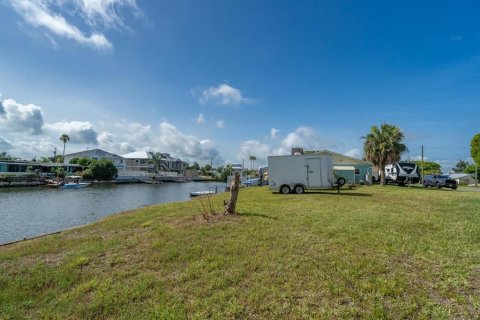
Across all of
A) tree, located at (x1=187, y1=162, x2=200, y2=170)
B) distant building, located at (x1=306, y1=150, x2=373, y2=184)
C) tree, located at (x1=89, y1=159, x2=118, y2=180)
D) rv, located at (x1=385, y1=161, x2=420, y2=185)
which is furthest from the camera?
tree, located at (x1=187, y1=162, x2=200, y2=170)

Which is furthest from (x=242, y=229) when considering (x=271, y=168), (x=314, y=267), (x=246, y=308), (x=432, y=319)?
(x=271, y=168)

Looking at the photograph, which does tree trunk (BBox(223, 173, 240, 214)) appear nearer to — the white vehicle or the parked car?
the white vehicle

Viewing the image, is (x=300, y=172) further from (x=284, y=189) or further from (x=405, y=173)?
(x=405, y=173)

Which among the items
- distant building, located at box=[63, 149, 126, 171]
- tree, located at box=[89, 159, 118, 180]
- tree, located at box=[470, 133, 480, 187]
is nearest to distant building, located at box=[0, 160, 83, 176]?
tree, located at box=[89, 159, 118, 180]

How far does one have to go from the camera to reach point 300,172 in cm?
1869

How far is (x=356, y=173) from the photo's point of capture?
36000 mm

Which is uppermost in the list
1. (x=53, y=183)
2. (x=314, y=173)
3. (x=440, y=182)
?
(x=314, y=173)

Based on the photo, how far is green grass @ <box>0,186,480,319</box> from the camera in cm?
366

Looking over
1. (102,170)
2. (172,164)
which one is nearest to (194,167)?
(172,164)

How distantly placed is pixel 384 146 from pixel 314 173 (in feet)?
55.6

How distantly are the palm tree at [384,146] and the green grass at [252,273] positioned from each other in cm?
2522

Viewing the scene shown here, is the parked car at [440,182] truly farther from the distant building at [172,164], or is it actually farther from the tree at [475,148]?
the distant building at [172,164]

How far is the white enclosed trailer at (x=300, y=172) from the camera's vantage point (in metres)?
18.5

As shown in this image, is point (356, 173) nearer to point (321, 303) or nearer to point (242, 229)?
point (242, 229)
